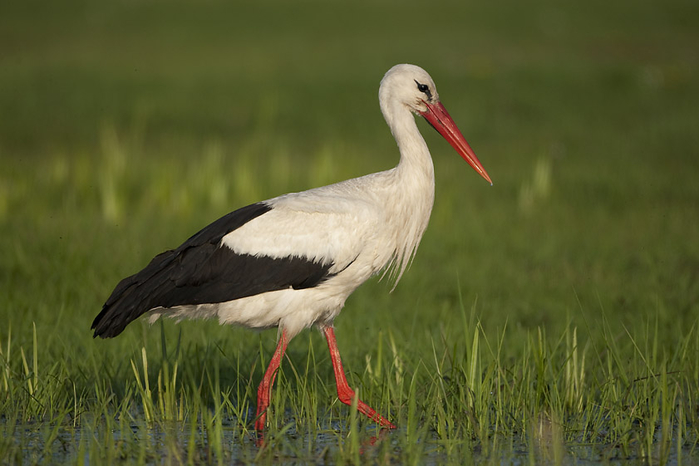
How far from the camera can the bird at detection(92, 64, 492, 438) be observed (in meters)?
4.72

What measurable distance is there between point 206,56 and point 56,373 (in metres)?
17.7

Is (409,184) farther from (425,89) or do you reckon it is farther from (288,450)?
(288,450)

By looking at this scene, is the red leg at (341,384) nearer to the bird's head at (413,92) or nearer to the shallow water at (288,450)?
the shallow water at (288,450)

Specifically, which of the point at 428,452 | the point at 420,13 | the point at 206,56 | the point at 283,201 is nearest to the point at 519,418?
the point at 428,452

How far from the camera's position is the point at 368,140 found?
15.1 metres

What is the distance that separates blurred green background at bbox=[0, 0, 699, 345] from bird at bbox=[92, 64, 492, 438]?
0.61m

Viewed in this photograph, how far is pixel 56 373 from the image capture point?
5.12 m

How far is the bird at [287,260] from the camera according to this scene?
4.72 metres

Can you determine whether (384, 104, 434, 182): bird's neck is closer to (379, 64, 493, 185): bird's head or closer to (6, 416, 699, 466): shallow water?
(379, 64, 493, 185): bird's head

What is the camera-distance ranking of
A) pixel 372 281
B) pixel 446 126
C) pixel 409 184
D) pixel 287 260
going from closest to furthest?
1. pixel 287 260
2. pixel 409 184
3. pixel 446 126
4. pixel 372 281

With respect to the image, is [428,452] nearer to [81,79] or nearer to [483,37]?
[81,79]

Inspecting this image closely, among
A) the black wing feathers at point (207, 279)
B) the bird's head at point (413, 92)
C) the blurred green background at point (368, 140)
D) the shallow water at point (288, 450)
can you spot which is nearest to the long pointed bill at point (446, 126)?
the bird's head at point (413, 92)

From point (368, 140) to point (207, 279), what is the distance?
1055cm

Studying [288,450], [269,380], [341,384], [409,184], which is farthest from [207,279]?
[409,184]
